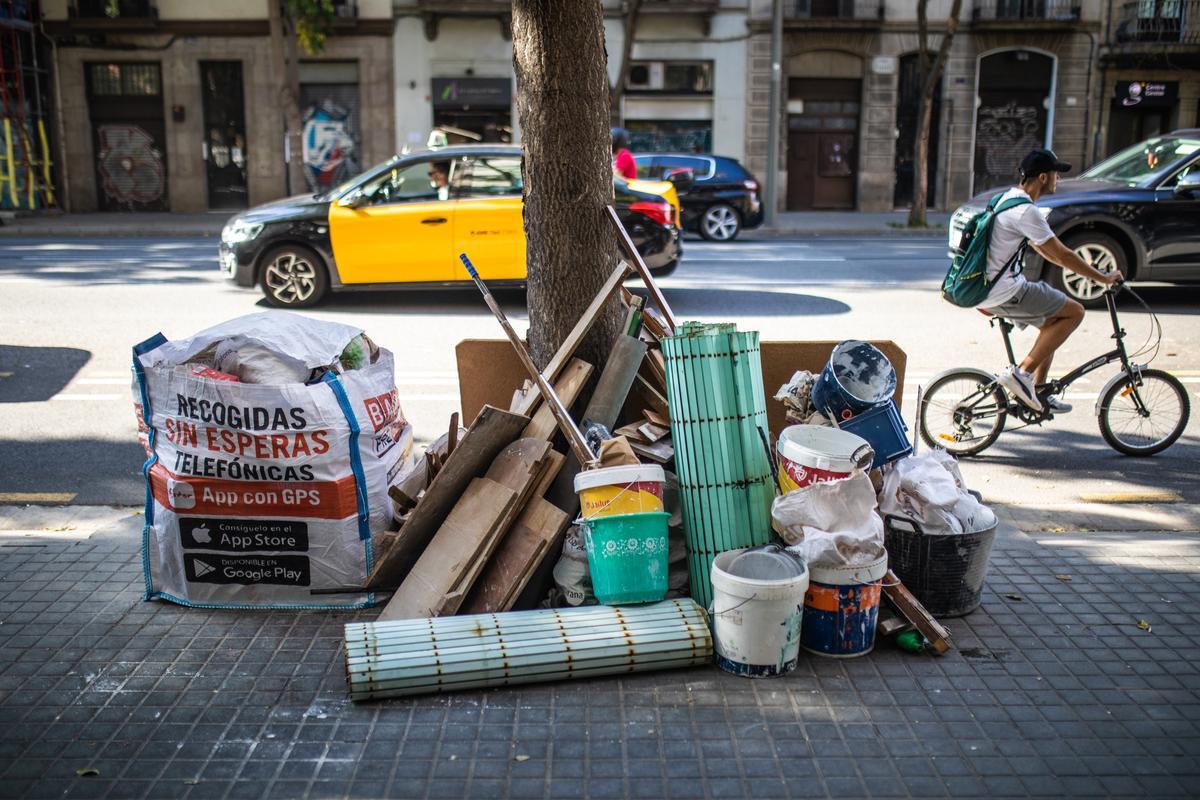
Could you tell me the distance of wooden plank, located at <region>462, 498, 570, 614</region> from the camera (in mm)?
4281

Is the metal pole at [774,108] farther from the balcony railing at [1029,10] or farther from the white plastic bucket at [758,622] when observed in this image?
the white plastic bucket at [758,622]

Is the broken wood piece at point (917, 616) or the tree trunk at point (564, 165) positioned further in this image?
the tree trunk at point (564, 165)

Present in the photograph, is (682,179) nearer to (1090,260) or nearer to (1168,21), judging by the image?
(1090,260)

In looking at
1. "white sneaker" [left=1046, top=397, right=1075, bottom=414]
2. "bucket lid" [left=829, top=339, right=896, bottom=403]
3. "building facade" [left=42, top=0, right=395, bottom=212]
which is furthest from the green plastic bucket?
"building facade" [left=42, top=0, right=395, bottom=212]

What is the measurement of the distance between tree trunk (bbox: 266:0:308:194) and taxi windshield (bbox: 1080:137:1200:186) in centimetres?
1747

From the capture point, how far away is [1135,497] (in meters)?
6.25

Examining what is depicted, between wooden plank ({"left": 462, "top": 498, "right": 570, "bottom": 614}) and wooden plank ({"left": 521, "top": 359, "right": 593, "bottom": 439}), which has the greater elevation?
wooden plank ({"left": 521, "top": 359, "right": 593, "bottom": 439})

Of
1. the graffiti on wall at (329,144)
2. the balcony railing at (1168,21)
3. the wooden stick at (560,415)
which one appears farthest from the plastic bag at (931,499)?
the balcony railing at (1168,21)

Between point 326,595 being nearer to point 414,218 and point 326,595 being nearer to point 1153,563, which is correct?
point 1153,563

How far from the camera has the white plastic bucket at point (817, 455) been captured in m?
4.12

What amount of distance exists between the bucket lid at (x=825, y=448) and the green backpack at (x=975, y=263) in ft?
8.42

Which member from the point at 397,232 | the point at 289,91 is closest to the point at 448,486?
the point at 397,232

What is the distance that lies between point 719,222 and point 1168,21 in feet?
56.5

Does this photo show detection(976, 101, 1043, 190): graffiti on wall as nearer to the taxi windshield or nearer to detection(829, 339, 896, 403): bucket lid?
the taxi windshield
